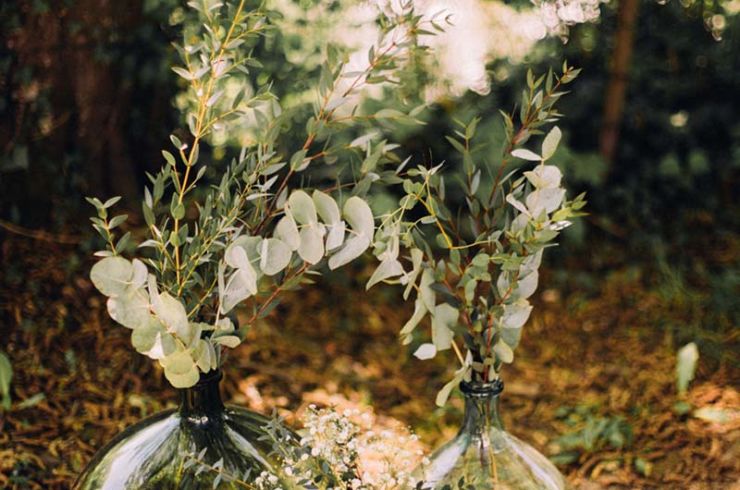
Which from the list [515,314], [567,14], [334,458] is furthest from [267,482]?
[567,14]

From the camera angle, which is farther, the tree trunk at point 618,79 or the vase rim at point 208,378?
the tree trunk at point 618,79

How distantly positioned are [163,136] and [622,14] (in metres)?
1.71

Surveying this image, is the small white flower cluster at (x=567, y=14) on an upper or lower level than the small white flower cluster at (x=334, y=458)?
lower

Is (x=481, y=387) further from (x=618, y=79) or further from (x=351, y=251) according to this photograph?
(x=618, y=79)

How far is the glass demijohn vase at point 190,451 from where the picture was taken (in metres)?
1.10

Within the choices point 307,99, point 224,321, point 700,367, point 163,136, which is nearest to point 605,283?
point 700,367

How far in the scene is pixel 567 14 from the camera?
317cm

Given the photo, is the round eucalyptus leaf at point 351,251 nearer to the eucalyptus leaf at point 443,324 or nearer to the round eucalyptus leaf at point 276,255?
the round eucalyptus leaf at point 276,255

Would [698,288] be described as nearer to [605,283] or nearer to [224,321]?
[605,283]

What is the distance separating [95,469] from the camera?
1181 mm

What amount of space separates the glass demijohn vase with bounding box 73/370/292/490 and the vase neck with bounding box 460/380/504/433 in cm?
30

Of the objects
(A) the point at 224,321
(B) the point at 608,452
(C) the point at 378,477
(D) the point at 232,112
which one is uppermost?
(D) the point at 232,112

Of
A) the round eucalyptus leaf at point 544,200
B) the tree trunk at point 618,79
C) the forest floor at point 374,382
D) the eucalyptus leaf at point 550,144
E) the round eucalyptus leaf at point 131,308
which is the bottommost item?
the forest floor at point 374,382

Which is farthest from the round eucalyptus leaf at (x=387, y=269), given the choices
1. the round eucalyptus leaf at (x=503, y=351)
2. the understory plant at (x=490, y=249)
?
the round eucalyptus leaf at (x=503, y=351)
